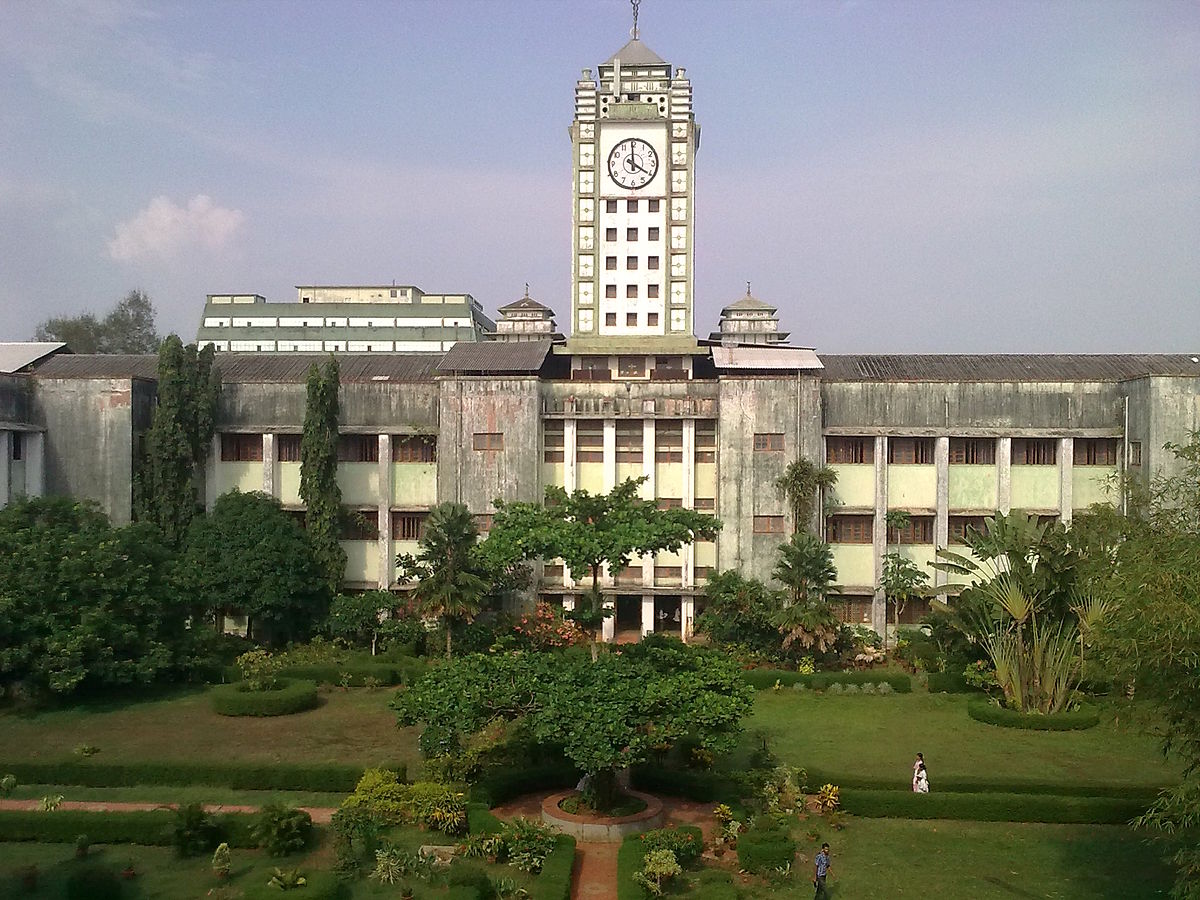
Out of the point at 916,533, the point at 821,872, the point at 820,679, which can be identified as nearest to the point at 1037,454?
the point at 916,533

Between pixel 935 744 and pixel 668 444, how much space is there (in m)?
16.7

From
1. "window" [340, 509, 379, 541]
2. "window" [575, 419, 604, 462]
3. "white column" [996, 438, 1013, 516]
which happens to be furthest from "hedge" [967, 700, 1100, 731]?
"window" [340, 509, 379, 541]

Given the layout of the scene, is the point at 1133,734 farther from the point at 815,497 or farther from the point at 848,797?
the point at 815,497

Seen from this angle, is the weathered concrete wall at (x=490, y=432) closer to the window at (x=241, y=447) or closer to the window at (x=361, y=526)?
the window at (x=361, y=526)

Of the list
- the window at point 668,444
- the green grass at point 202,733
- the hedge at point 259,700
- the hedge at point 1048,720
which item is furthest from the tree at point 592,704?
the window at point 668,444

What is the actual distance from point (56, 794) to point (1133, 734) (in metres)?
26.9

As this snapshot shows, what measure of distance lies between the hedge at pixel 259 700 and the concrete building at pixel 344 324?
35.6 m

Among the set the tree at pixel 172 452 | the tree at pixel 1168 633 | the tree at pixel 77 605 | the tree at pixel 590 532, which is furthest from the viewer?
the tree at pixel 172 452

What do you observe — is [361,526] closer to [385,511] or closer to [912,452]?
[385,511]

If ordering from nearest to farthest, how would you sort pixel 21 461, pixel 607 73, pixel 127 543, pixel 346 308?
1. pixel 127 543
2. pixel 21 461
3. pixel 607 73
4. pixel 346 308

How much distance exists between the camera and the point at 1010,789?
22.8m

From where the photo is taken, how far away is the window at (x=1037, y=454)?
39.5 metres

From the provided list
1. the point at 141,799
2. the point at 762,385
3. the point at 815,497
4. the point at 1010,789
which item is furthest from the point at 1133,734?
the point at 141,799

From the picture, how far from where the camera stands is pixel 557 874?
59.5 feet
